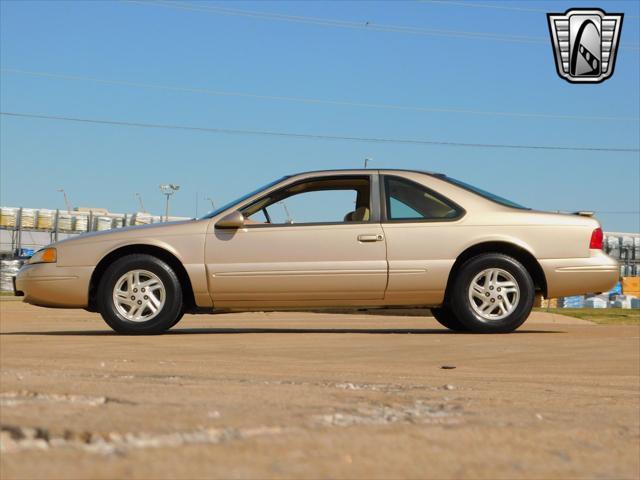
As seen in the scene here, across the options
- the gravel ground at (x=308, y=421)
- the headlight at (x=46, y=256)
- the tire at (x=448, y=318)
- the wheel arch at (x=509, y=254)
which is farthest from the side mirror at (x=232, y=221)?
the gravel ground at (x=308, y=421)

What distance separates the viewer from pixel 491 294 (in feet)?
27.5

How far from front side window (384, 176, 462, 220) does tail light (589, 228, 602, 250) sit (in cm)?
120

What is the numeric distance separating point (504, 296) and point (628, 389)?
3954 mm

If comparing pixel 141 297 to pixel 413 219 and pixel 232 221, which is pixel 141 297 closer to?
pixel 232 221

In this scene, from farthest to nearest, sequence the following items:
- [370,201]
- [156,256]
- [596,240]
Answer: [596,240], [370,201], [156,256]

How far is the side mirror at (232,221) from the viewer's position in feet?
27.2

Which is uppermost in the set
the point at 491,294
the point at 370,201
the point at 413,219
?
the point at 370,201

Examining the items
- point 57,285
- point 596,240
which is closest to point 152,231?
point 57,285

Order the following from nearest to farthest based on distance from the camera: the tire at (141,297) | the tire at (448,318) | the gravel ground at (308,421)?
the gravel ground at (308,421), the tire at (141,297), the tire at (448,318)

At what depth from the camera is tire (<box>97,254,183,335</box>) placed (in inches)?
323

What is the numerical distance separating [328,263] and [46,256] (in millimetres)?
2468

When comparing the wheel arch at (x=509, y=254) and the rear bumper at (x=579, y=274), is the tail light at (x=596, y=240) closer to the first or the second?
the rear bumper at (x=579, y=274)

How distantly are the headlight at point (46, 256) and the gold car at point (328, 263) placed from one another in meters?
0.02

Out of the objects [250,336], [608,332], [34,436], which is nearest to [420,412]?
[34,436]
